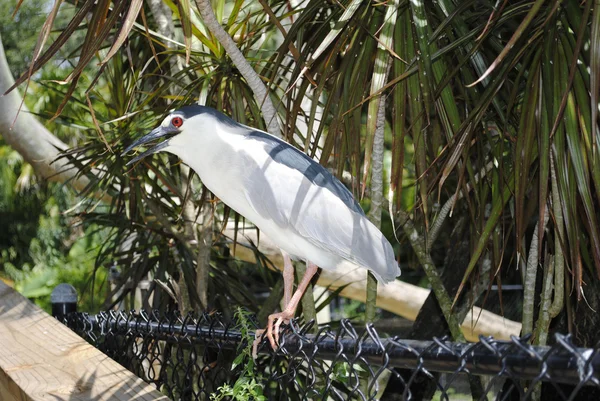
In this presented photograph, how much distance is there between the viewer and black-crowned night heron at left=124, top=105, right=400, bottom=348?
1.85 m

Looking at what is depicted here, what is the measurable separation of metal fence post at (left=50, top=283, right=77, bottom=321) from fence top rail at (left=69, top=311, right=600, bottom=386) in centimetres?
75


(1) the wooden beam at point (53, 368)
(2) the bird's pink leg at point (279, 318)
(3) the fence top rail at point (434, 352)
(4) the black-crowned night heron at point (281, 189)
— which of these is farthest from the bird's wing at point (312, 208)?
Result: (1) the wooden beam at point (53, 368)

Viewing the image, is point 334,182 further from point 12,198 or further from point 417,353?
point 12,198

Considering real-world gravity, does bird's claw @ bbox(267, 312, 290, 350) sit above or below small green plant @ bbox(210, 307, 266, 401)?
above

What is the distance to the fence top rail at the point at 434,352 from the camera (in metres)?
0.77

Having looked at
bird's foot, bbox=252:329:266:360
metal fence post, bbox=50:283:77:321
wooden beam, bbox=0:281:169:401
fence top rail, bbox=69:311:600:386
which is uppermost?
fence top rail, bbox=69:311:600:386

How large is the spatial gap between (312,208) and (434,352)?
950mm

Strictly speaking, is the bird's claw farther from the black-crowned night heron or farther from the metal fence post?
the metal fence post

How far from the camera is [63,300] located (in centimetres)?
232

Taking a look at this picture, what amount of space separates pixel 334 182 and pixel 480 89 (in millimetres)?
894

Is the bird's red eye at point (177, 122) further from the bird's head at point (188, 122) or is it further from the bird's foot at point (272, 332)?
the bird's foot at point (272, 332)

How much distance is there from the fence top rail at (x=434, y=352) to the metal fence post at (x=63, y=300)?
75cm

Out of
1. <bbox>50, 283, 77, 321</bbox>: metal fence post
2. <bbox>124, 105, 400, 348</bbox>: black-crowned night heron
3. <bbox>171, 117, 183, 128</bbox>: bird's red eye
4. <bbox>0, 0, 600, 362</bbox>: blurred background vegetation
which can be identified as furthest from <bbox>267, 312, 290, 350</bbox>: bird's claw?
<bbox>50, 283, 77, 321</bbox>: metal fence post

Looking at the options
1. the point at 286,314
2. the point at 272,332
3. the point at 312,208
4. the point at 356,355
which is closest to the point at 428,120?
the point at 312,208
